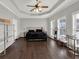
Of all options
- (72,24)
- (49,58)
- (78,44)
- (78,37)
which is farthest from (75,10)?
(49,58)

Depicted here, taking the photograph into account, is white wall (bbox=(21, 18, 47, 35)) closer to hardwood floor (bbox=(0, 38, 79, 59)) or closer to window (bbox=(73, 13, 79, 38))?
hardwood floor (bbox=(0, 38, 79, 59))

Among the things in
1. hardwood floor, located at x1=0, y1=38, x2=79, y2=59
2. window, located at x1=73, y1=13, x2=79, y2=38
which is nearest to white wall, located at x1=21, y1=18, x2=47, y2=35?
hardwood floor, located at x1=0, y1=38, x2=79, y2=59

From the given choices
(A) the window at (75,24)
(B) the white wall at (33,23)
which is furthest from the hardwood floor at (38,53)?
(B) the white wall at (33,23)

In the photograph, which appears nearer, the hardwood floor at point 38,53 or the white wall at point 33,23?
the hardwood floor at point 38,53

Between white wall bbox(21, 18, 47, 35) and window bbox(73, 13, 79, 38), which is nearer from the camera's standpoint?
window bbox(73, 13, 79, 38)

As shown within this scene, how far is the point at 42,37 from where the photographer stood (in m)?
10.9

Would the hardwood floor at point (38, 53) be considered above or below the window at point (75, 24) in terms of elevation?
below

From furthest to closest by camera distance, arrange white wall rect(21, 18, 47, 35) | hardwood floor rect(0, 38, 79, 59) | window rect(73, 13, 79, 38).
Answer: white wall rect(21, 18, 47, 35)
window rect(73, 13, 79, 38)
hardwood floor rect(0, 38, 79, 59)

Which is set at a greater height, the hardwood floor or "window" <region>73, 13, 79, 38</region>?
"window" <region>73, 13, 79, 38</region>

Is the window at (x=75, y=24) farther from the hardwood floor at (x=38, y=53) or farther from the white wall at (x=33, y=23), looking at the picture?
the white wall at (x=33, y=23)

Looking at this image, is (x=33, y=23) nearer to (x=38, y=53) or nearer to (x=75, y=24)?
(x=75, y=24)

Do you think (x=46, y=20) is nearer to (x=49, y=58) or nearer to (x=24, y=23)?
(x=24, y=23)

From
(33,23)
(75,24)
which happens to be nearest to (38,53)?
(75,24)

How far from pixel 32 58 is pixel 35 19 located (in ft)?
33.7
